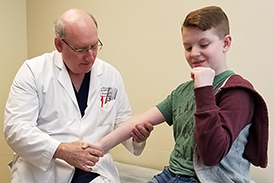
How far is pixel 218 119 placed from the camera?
1.12 m

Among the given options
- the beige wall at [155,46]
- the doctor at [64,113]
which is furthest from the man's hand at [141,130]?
the beige wall at [155,46]

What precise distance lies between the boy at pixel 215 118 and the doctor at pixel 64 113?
0.32 metres

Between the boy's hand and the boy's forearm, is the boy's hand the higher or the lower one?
the higher one

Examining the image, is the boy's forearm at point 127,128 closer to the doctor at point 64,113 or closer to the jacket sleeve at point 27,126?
the doctor at point 64,113

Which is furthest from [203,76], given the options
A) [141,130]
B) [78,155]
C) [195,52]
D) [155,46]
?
[155,46]

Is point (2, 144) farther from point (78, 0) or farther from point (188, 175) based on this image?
point (188, 175)

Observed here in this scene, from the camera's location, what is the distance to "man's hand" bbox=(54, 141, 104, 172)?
1.57m

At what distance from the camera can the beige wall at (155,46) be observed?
181 cm

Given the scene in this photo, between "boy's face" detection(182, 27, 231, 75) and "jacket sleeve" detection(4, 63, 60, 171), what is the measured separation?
807 mm

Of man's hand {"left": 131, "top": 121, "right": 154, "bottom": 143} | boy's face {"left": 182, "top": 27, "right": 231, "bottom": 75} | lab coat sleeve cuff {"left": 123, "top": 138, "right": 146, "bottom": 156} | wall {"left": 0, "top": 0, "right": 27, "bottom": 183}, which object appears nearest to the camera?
boy's face {"left": 182, "top": 27, "right": 231, "bottom": 75}

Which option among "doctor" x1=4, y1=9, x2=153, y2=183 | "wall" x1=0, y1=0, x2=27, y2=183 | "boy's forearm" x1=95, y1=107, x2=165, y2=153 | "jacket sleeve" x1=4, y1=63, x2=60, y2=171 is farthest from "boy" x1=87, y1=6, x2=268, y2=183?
"wall" x1=0, y1=0, x2=27, y2=183

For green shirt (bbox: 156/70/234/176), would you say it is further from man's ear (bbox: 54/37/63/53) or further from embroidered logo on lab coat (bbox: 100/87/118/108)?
man's ear (bbox: 54/37/63/53)

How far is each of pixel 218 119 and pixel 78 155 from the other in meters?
0.75

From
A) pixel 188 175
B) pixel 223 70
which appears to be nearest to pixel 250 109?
pixel 223 70
